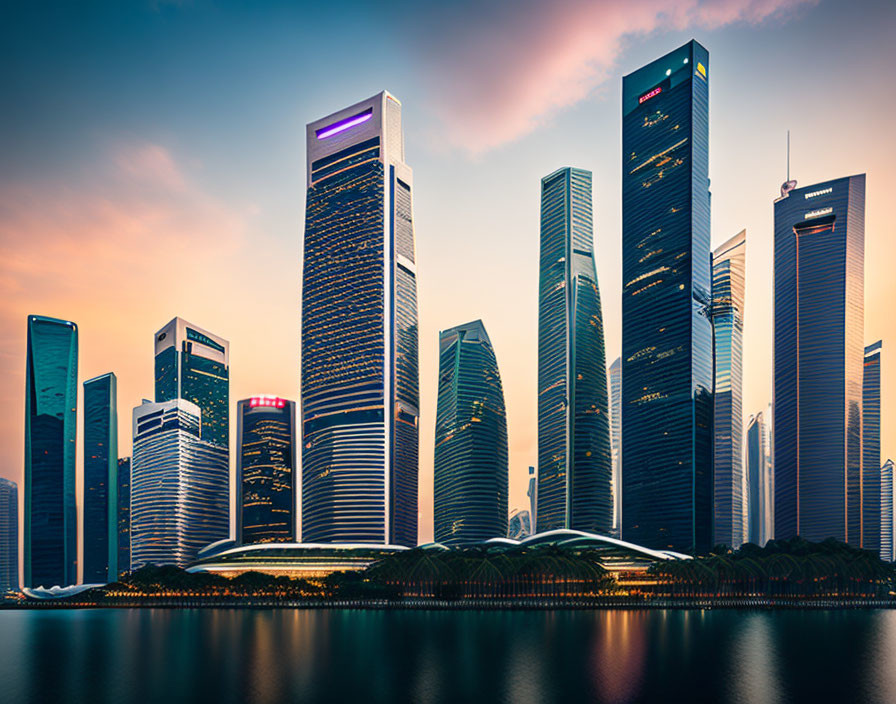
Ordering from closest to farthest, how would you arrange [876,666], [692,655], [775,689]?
1. [775,689]
2. [876,666]
3. [692,655]

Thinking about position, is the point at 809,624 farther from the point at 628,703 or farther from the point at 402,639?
the point at 628,703

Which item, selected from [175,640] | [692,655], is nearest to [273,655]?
[175,640]

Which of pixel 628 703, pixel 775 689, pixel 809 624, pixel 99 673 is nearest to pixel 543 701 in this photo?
pixel 628 703

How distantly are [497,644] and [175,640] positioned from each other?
57390 millimetres

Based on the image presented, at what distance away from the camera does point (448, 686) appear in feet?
334

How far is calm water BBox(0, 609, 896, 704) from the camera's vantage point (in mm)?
97812

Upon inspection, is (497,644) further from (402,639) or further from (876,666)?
(876,666)

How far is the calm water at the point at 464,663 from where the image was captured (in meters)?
97.8

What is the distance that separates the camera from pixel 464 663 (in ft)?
387

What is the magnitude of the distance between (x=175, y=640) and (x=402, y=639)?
40.3m

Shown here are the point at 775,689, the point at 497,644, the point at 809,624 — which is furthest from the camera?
the point at 809,624

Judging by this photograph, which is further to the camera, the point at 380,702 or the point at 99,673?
the point at 99,673

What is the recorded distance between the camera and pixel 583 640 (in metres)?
143

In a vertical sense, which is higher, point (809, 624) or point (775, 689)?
point (775, 689)
